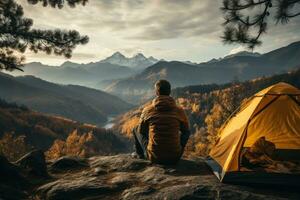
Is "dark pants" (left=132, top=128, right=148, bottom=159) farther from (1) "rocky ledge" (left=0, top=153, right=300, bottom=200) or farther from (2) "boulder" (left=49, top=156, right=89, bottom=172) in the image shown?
(2) "boulder" (left=49, top=156, right=89, bottom=172)

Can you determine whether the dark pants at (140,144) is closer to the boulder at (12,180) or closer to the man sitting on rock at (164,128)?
the man sitting on rock at (164,128)

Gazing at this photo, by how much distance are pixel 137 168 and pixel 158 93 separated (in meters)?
2.62

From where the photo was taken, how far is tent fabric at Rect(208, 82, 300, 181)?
38.4 ft

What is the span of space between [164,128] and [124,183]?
81.6 inches

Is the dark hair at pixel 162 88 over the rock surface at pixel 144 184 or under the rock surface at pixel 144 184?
over

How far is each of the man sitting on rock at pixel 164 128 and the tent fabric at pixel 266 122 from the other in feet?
4.92

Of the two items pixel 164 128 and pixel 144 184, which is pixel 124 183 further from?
pixel 164 128

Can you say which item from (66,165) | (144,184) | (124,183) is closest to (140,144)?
(124,183)

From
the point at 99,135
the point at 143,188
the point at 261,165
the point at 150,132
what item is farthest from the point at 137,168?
the point at 99,135

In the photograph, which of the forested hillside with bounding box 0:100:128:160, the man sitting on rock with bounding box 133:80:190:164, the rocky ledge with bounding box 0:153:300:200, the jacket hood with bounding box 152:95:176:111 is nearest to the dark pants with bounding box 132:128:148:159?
the man sitting on rock with bounding box 133:80:190:164

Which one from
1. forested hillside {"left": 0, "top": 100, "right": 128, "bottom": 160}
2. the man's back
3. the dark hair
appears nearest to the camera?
the man's back

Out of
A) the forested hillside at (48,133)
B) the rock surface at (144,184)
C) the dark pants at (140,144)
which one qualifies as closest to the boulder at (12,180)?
the rock surface at (144,184)

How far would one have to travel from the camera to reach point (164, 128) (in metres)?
11.1

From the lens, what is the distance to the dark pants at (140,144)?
473 inches
